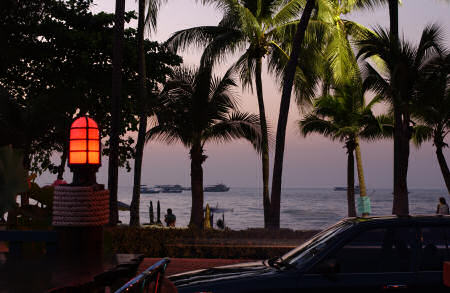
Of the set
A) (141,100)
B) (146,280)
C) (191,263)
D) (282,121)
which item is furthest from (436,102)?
(146,280)

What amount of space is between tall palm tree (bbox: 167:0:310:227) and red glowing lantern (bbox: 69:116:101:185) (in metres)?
18.5

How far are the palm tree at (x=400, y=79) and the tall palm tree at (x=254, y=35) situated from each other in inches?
252

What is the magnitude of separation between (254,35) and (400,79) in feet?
29.4

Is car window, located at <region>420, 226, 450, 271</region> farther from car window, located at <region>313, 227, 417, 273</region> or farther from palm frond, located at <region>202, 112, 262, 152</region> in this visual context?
palm frond, located at <region>202, 112, 262, 152</region>

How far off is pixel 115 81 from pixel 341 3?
19.6 meters

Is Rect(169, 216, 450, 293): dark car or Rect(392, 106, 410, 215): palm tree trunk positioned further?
Rect(392, 106, 410, 215): palm tree trunk

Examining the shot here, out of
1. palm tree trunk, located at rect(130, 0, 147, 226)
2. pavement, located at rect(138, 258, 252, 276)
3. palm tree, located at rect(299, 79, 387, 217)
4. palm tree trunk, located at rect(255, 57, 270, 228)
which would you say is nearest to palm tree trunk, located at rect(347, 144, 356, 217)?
palm tree, located at rect(299, 79, 387, 217)

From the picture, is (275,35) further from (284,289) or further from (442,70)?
(284,289)

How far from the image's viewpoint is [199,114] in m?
25.9

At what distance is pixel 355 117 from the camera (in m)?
34.5

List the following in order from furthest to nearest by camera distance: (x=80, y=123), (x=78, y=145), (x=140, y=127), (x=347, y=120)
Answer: (x=347, y=120) < (x=140, y=127) < (x=80, y=123) < (x=78, y=145)

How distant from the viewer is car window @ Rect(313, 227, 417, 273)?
581 centimetres

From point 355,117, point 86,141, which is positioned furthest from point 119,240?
point 355,117

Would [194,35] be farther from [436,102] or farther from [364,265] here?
[364,265]
